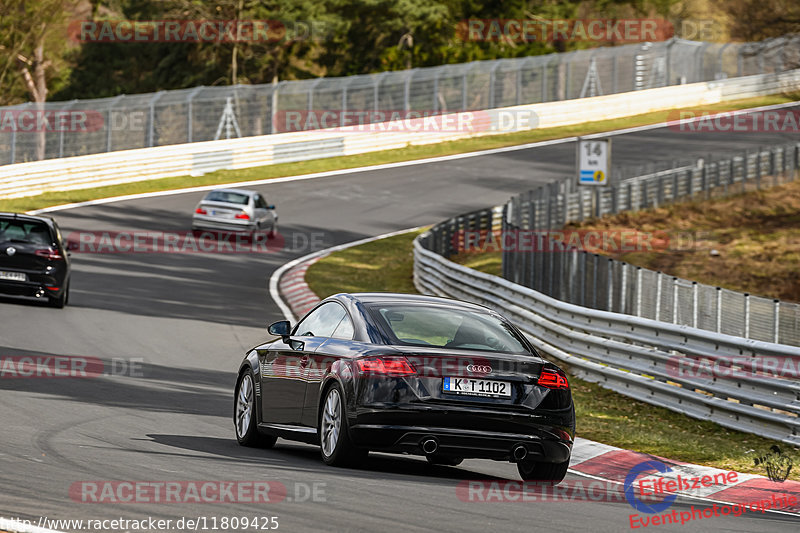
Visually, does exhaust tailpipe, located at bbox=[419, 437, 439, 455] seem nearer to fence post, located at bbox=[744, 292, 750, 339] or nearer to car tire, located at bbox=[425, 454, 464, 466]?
car tire, located at bbox=[425, 454, 464, 466]

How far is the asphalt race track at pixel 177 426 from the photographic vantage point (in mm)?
7531

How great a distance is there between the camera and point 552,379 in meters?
9.23

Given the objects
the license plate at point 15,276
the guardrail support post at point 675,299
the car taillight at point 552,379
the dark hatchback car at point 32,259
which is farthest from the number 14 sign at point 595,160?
the car taillight at point 552,379

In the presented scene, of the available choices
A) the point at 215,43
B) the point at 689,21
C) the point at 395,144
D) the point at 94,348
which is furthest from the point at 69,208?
the point at 689,21

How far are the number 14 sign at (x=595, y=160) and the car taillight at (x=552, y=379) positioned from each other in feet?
76.9

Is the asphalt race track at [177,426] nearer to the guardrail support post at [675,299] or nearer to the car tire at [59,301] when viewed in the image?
the car tire at [59,301]

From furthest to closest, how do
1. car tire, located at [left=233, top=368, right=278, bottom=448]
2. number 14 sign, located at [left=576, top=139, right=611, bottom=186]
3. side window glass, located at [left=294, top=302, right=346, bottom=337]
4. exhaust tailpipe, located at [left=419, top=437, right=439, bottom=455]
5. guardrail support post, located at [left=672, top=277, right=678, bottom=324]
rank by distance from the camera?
number 14 sign, located at [left=576, top=139, right=611, bottom=186] < guardrail support post, located at [left=672, top=277, right=678, bottom=324] < car tire, located at [left=233, top=368, right=278, bottom=448] < side window glass, located at [left=294, top=302, right=346, bottom=337] < exhaust tailpipe, located at [left=419, top=437, right=439, bottom=455]

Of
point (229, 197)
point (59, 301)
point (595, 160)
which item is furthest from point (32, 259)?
point (595, 160)

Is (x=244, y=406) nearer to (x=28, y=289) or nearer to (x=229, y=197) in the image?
(x=28, y=289)

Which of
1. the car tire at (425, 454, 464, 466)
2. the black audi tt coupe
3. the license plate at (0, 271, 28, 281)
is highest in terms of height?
the black audi tt coupe

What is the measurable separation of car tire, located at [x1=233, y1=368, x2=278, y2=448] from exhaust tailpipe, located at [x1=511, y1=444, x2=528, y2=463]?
2.40 meters

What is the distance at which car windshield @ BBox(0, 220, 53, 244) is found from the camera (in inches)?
850

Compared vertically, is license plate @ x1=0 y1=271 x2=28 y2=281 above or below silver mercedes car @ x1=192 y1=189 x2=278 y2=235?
above

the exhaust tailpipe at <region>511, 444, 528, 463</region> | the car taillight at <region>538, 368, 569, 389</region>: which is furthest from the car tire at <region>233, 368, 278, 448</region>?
the car taillight at <region>538, 368, 569, 389</region>
